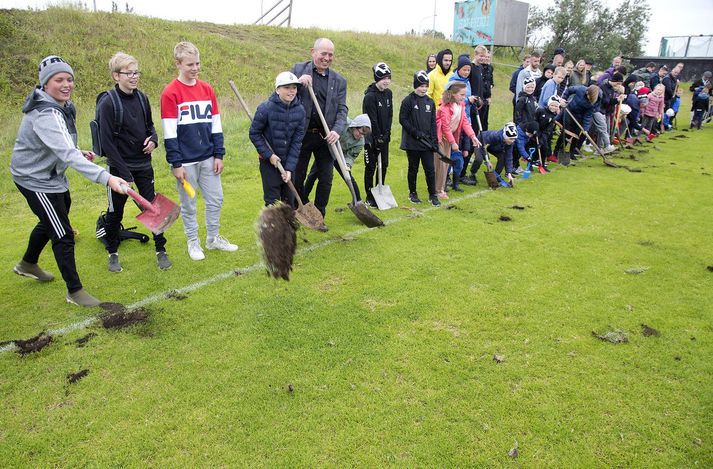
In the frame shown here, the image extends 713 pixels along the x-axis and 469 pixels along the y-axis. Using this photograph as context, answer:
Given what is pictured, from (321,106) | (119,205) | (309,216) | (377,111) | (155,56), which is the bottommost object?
(309,216)

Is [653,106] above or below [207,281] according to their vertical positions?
above

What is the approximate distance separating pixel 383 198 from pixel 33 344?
4.94 m

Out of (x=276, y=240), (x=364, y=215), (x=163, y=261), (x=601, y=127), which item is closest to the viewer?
(x=276, y=240)

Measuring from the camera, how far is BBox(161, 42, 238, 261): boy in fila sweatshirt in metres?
4.69

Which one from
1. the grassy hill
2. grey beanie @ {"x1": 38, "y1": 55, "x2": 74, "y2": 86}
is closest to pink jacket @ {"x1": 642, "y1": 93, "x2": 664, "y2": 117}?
the grassy hill

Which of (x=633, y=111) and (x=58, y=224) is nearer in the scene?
(x=58, y=224)

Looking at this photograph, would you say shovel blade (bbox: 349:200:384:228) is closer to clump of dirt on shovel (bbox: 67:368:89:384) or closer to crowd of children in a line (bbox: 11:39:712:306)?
crowd of children in a line (bbox: 11:39:712:306)

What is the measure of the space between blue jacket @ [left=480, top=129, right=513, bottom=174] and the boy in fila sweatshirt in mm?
5504

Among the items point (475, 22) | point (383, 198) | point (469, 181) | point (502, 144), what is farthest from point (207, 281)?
point (475, 22)

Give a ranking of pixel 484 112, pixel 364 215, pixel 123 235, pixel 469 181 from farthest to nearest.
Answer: pixel 484 112 → pixel 469 181 → pixel 364 215 → pixel 123 235

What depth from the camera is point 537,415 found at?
3.07 meters

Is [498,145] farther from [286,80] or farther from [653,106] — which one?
[653,106]

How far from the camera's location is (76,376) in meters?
3.40

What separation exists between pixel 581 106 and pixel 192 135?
30.5 feet
